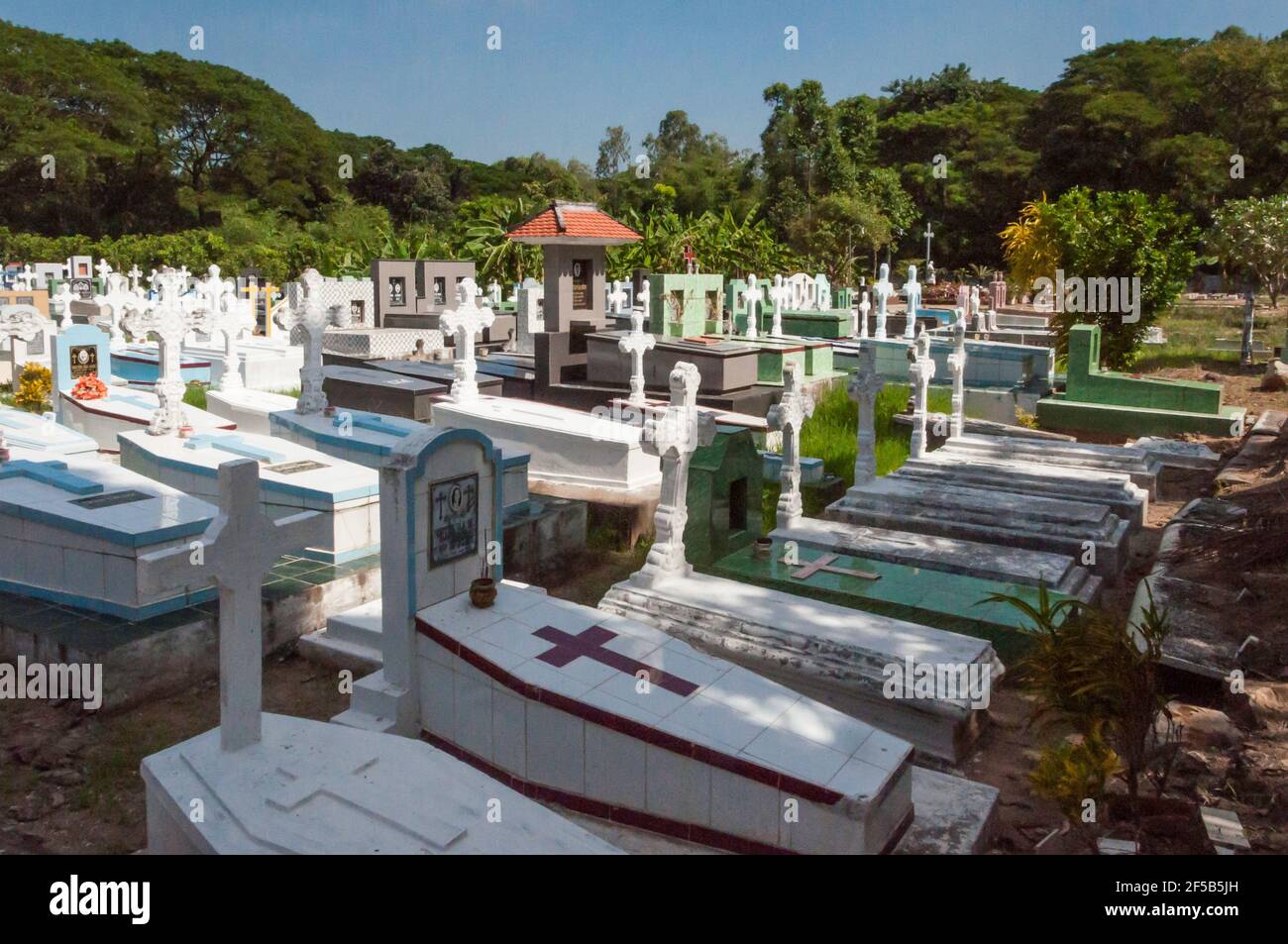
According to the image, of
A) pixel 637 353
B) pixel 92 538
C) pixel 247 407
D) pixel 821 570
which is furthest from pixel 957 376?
pixel 92 538

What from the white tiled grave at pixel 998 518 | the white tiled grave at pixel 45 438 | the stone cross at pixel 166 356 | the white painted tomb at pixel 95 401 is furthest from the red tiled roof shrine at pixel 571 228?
the white tiled grave at pixel 998 518

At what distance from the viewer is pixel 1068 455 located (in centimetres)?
1150

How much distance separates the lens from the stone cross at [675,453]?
6641 mm

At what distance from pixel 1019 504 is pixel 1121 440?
208 inches

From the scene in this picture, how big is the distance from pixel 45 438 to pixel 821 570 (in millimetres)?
7023

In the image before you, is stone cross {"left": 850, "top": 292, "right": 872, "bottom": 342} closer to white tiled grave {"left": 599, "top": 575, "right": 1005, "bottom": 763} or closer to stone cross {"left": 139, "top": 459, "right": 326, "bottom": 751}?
white tiled grave {"left": 599, "top": 575, "right": 1005, "bottom": 763}

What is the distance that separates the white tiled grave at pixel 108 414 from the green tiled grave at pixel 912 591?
641cm

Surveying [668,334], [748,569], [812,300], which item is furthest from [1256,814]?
[812,300]

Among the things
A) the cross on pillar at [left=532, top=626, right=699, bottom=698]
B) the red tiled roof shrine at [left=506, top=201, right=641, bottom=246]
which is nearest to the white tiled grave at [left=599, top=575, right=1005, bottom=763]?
the cross on pillar at [left=532, top=626, right=699, bottom=698]

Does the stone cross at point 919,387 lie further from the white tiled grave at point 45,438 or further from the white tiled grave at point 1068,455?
the white tiled grave at point 45,438

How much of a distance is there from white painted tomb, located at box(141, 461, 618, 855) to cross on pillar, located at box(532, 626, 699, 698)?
0.79 m

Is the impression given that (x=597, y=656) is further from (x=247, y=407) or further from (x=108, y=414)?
(x=108, y=414)

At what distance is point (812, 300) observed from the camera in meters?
27.6
